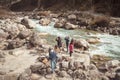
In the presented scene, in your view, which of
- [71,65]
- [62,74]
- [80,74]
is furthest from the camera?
[71,65]

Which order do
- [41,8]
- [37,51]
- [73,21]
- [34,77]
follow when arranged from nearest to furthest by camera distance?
[34,77], [37,51], [73,21], [41,8]

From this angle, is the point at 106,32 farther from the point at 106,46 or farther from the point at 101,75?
the point at 101,75

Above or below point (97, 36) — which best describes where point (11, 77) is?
above

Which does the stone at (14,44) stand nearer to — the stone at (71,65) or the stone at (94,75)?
the stone at (71,65)

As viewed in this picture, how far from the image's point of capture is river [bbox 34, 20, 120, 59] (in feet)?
99.2

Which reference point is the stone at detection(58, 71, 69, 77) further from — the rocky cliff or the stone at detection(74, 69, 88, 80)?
the rocky cliff

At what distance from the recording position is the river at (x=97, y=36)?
30248 millimetres

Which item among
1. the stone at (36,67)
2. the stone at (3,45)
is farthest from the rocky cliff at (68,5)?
the stone at (36,67)

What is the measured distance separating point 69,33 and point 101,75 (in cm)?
1925

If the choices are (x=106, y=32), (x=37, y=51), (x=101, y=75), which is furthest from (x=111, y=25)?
(x=101, y=75)

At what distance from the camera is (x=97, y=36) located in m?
39.0

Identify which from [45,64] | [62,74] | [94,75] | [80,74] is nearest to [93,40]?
[45,64]

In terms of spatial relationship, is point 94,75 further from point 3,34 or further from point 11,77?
point 3,34

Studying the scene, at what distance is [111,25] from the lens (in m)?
44.3
